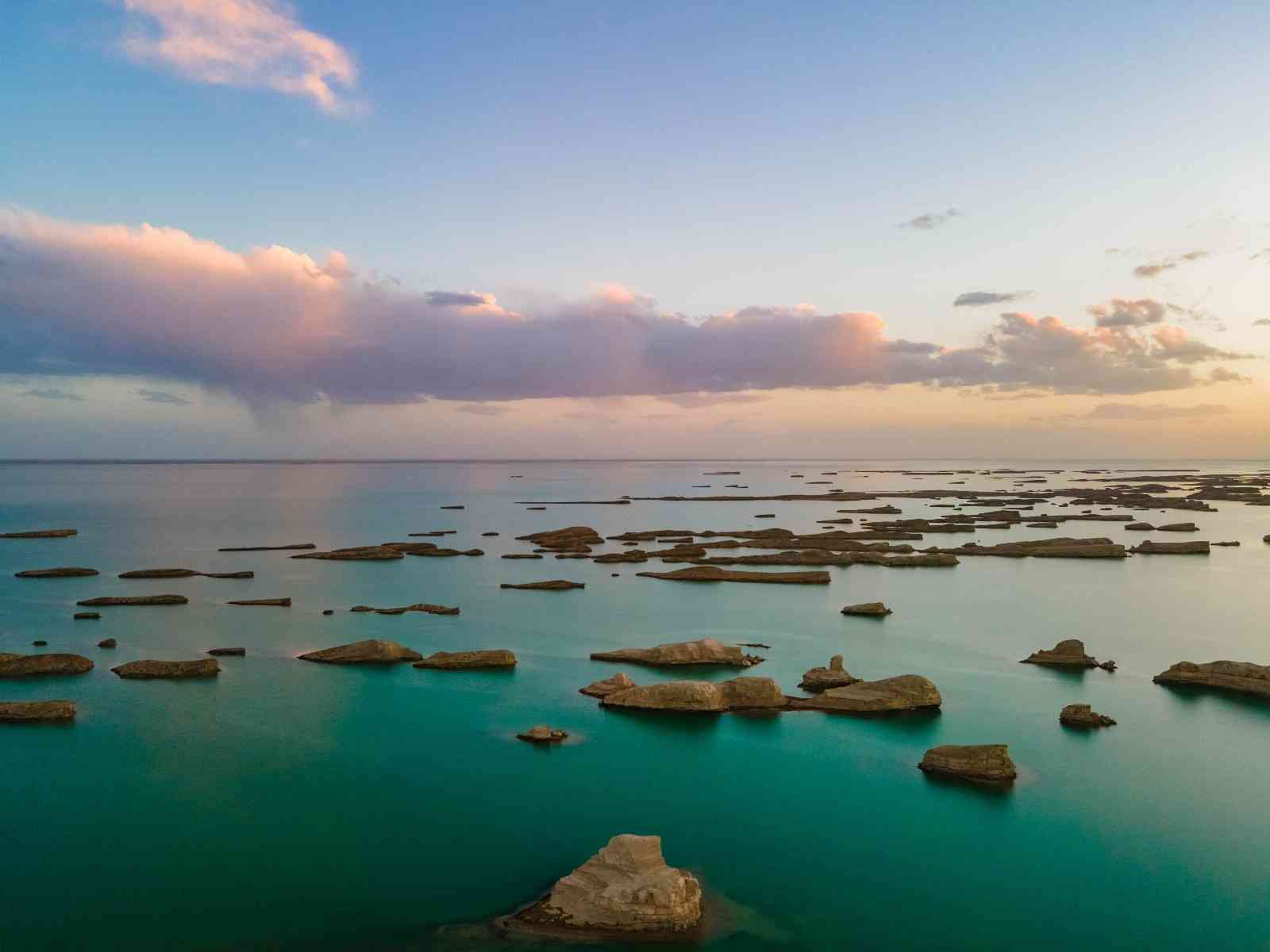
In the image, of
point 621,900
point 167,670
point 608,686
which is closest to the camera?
point 621,900

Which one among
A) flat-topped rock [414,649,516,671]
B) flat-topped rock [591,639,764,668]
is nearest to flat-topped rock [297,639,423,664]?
flat-topped rock [414,649,516,671]

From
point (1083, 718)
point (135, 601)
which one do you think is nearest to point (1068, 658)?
point (1083, 718)

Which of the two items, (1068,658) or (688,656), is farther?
(1068,658)

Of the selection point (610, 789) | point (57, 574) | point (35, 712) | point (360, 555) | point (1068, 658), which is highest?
point (360, 555)

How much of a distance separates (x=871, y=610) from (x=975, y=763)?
2308 cm

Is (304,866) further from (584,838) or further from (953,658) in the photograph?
(953,658)

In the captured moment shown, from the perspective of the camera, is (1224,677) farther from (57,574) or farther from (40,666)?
(57,574)

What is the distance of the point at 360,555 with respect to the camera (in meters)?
68.5

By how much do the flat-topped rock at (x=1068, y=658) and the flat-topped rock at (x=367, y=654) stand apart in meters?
24.8

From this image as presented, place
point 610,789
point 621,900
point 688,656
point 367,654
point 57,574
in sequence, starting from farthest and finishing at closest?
point 57,574
point 367,654
point 688,656
point 610,789
point 621,900

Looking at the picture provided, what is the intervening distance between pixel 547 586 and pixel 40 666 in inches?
1066

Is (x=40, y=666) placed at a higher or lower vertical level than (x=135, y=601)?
lower

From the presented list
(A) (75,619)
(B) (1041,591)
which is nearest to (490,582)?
(A) (75,619)

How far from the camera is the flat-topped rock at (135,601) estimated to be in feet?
157
